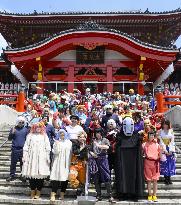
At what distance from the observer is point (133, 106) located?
46.9 ft

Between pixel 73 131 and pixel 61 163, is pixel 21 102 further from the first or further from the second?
pixel 61 163

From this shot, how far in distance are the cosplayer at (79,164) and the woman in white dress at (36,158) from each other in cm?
54

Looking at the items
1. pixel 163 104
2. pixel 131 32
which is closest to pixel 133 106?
pixel 163 104

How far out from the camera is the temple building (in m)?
19.5

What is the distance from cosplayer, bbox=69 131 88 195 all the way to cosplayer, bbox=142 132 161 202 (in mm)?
1276

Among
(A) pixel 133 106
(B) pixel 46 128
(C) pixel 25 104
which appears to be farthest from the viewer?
(C) pixel 25 104

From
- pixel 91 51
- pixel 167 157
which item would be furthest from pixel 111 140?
pixel 91 51

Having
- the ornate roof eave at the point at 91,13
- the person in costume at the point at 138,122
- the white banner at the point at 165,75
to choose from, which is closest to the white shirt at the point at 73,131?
the person in costume at the point at 138,122

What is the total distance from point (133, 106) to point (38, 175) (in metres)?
6.44

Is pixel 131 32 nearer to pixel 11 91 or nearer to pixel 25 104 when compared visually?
pixel 11 91

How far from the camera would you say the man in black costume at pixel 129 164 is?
8367 millimetres

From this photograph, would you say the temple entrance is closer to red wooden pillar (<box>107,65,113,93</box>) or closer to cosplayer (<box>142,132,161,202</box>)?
red wooden pillar (<box>107,65,113,93</box>)

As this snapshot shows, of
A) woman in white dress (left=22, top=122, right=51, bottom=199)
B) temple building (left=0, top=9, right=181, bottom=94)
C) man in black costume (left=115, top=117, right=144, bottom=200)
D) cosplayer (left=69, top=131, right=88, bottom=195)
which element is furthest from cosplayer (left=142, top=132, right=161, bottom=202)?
temple building (left=0, top=9, right=181, bottom=94)

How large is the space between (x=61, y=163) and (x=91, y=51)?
508 inches
